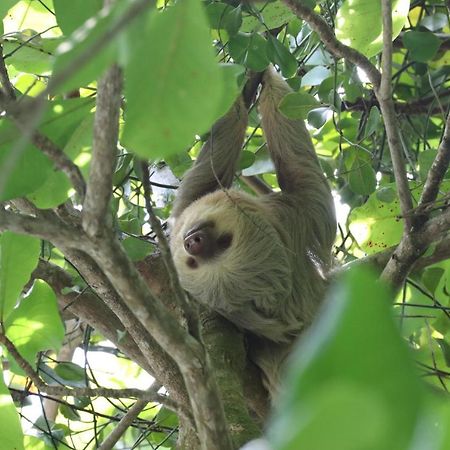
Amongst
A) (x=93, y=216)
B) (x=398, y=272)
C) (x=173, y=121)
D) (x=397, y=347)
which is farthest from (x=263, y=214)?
(x=397, y=347)

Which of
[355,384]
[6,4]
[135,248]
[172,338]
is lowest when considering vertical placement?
[355,384]

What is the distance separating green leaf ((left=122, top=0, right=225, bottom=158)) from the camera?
35.7 inches

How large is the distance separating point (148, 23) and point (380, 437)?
22.2 inches

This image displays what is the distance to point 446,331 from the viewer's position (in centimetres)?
338

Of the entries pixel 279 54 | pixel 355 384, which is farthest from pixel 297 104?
pixel 355 384

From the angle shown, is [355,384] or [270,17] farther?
[270,17]

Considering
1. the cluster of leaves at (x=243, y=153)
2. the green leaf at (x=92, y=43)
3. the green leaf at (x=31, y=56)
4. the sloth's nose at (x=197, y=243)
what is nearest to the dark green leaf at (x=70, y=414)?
the cluster of leaves at (x=243, y=153)

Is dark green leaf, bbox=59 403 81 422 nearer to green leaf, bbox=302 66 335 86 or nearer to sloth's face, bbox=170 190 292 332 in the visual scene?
sloth's face, bbox=170 190 292 332

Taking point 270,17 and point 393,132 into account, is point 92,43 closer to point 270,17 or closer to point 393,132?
point 393,132

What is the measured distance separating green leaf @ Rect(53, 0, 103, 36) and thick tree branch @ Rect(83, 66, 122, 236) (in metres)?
0.27

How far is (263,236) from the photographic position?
3.65 meters

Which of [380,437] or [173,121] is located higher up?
[173,121]

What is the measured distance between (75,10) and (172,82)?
2.00 feet

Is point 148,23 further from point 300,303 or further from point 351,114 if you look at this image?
point 351,114
